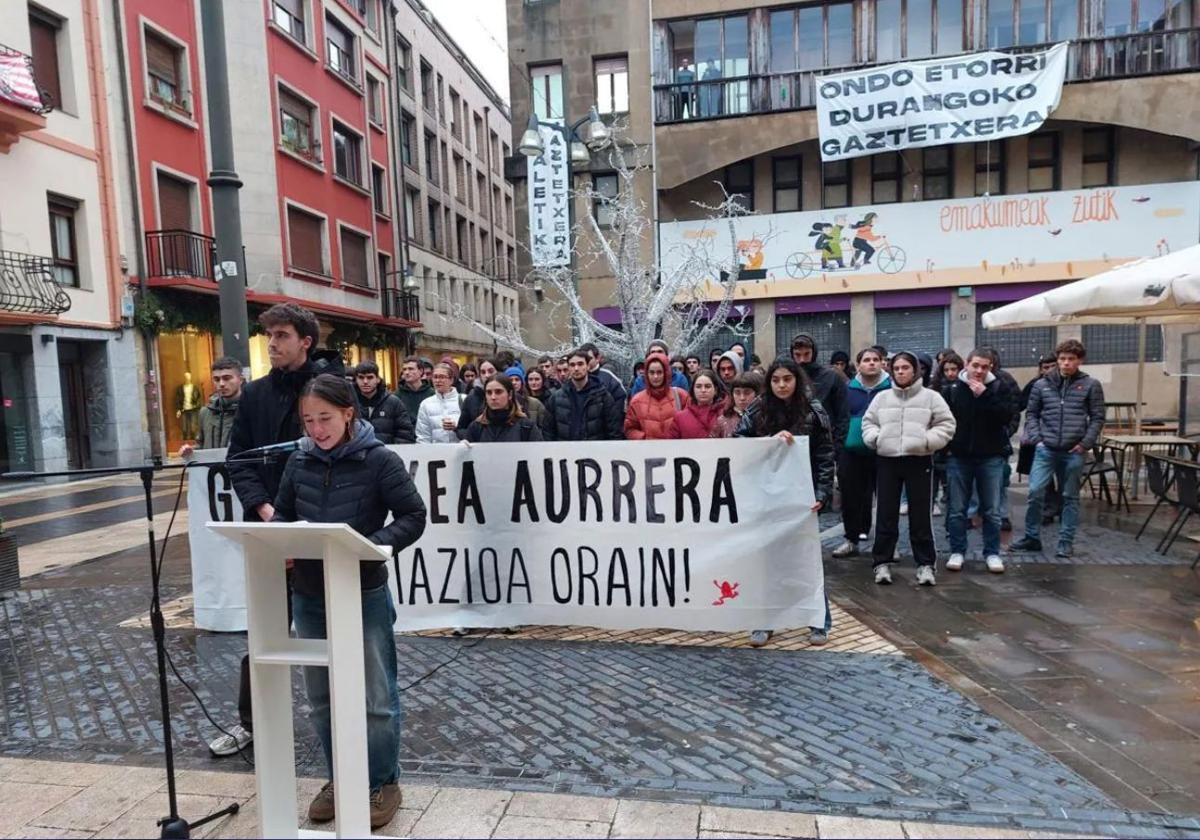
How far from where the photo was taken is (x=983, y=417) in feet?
21.8

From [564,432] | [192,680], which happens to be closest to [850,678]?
[564,432]

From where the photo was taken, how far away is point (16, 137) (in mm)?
16156

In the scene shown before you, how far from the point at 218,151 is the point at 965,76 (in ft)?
54.7

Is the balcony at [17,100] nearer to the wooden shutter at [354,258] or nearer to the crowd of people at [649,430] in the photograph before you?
the wooden shutter at [354,258]

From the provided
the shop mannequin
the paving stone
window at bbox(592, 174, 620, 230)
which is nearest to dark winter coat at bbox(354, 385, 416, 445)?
the paving stone

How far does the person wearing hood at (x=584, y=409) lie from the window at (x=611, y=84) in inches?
609

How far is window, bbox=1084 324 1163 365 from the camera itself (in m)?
18.3

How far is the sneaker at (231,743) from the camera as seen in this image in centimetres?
374

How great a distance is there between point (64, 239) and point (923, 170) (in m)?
20.2

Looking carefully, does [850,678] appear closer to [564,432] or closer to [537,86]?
[564,432]

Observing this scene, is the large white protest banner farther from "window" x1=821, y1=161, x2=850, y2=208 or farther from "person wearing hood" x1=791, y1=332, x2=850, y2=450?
"window" x1=821, y1=161, x2=850, y2=208

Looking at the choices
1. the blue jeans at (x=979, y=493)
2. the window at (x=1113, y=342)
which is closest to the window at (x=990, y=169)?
the window at (x=1113, y=342)

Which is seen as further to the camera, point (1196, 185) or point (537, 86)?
point (537, 86)

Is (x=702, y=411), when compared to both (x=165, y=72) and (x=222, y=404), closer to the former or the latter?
(x=222, y=404)
